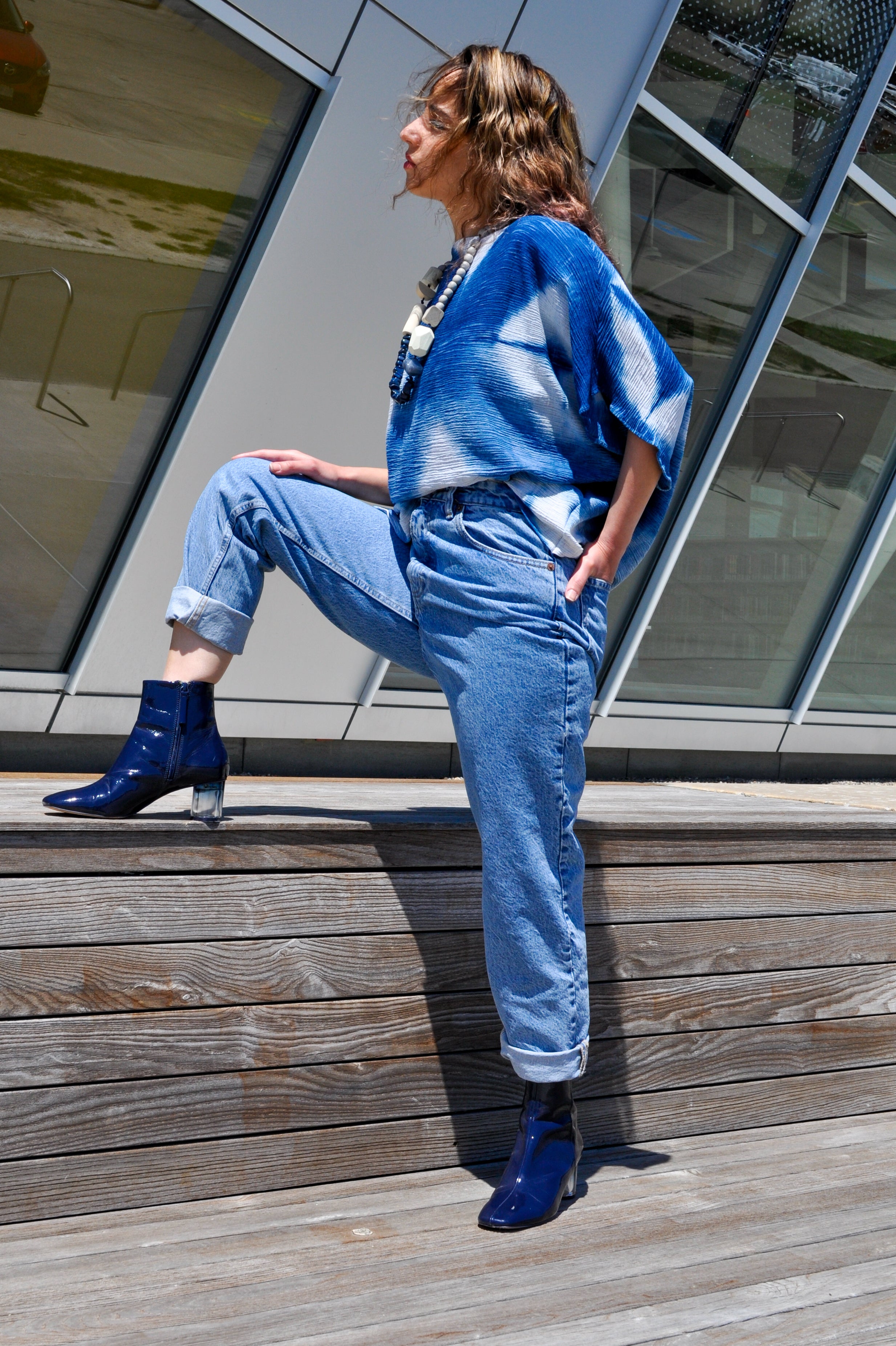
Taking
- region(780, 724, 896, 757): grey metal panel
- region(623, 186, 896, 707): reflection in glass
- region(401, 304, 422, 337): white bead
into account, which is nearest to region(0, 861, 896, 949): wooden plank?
region(401, 304, 422, 337): white bead

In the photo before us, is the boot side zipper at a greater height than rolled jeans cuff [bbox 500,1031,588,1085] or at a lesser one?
greater

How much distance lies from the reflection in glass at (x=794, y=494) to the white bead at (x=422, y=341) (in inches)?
153

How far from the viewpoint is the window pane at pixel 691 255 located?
5.10 m

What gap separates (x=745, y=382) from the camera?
5.82m

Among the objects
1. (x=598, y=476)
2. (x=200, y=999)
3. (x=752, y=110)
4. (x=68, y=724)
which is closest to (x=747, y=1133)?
(x=200, y=999)

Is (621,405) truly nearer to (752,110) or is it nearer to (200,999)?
(200,999)

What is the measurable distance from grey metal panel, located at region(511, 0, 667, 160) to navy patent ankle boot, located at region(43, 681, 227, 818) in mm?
3058

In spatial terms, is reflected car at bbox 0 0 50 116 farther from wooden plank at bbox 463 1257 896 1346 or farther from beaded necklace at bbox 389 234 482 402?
wooden plank at bbox 463 1257 896 1346

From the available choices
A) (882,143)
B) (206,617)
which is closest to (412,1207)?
(206,617)

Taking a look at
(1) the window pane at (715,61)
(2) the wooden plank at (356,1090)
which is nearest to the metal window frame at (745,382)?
(1) the window pane at (715,61)

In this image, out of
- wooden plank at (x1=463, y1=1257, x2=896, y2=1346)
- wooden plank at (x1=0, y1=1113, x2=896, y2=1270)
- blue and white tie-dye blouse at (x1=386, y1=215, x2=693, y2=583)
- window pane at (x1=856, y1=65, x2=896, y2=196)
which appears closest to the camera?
wooden plank at (x1=463, y1=1257, x2=896, y2=1346)

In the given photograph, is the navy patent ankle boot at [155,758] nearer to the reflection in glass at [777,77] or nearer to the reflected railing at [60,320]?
the reflected railing at [60,320]

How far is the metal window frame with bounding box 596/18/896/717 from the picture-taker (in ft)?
18.4

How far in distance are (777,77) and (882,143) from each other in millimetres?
746
